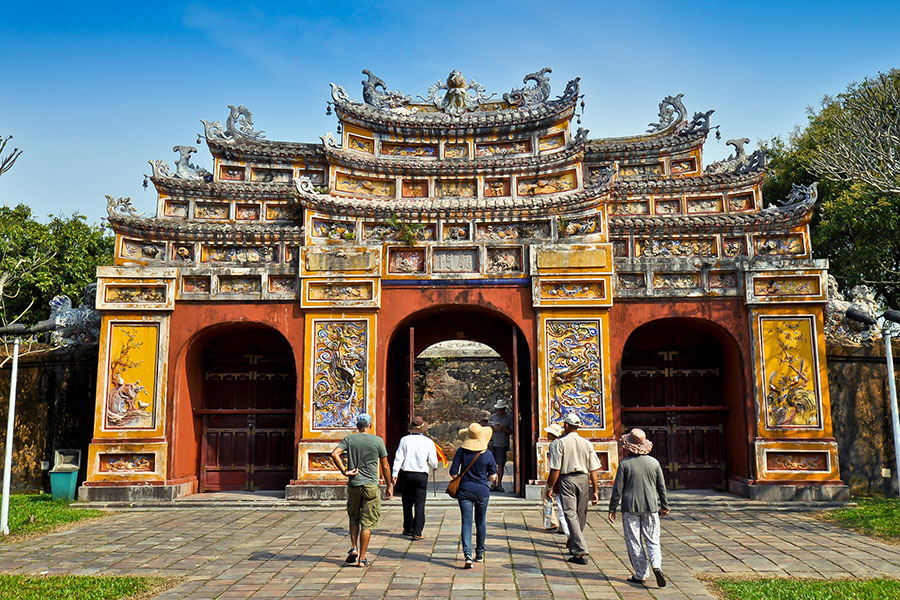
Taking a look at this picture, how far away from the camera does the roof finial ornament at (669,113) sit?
1628 centimetres

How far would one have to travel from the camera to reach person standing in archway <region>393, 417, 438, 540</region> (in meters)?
8.93

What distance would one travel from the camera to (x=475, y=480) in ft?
25.2

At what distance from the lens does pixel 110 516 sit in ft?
37.8

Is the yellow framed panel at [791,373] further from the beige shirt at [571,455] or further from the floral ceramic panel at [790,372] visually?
the beige shirt at [571,455]

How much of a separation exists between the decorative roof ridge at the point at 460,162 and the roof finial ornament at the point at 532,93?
1.73 m

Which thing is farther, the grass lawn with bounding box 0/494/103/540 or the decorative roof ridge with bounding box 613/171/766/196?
the decorative roof ridge with bounding box 613/171/766/196

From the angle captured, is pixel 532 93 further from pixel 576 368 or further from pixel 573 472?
pixel 573 472

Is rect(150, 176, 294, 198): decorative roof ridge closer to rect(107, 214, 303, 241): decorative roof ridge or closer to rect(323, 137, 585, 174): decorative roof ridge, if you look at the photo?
rect(107, 214, 303, 241): decorative roof ridge

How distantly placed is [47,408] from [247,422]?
3.86m

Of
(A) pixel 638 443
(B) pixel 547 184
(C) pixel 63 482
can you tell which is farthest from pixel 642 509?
(C) pixel 63 482

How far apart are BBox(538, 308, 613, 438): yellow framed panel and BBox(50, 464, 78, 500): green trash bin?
840cm

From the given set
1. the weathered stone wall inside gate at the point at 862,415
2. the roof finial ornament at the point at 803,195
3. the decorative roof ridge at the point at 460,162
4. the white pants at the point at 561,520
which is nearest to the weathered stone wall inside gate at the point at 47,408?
the decorative roof ridge at the point at 460,162

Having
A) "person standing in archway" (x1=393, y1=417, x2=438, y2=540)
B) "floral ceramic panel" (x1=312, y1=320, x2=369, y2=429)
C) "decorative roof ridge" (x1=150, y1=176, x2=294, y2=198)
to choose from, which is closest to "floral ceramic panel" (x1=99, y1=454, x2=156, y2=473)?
"floral ceramic panel" (x1=312, y1=320, x2=369, y2=429)

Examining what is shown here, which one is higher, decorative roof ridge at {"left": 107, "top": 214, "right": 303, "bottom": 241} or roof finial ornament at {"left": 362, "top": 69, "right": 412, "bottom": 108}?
roof finial ornament at {"left": 362, "top": 69, "right": 412, "bottom": 108}
